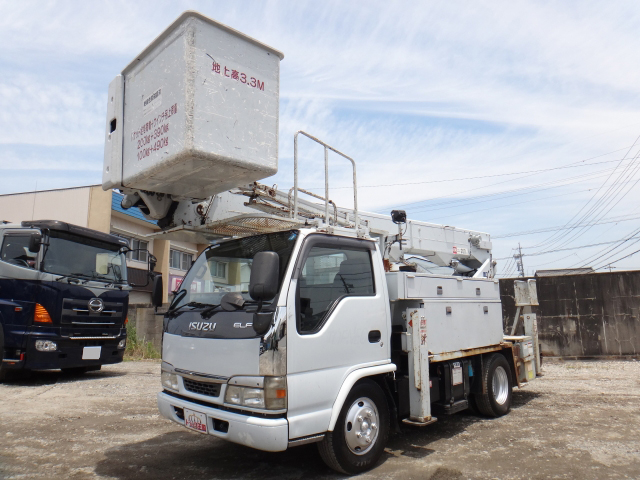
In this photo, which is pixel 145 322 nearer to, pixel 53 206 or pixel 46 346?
pixel 46 346

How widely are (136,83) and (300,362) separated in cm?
290

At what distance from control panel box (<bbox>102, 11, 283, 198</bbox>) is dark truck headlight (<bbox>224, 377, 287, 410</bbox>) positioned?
5.66 ft

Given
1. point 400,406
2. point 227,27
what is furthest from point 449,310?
point 227,27

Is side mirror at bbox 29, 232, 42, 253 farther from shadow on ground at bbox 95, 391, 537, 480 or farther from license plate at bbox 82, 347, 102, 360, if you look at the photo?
shadow on ground at bbox 95, 391, 537, 480

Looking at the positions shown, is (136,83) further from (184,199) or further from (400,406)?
(400,406)

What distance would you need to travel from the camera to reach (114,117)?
4699 mm

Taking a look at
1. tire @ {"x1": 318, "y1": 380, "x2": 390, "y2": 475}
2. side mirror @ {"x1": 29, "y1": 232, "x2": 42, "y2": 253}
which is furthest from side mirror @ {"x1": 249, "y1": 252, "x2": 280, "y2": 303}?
side mirror @ {"x1": 29, "y1": 232, "x2": 42, "y2": 253}

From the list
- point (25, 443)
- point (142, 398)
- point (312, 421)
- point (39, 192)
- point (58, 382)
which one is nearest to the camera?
point (312, 421)

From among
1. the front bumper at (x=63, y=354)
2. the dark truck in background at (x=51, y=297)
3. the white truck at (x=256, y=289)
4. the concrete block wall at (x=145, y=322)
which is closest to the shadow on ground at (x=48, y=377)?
the dark truck in background at (x=51, y=297)

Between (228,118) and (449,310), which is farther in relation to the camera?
(449,310)

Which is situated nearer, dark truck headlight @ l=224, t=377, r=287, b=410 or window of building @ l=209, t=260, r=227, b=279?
dark truck headlight @ l=224, t=377, r=287, b=410

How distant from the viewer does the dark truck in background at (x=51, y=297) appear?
8.17 meters

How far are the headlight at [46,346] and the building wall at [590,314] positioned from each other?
955cm

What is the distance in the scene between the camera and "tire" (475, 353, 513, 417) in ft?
19.8
